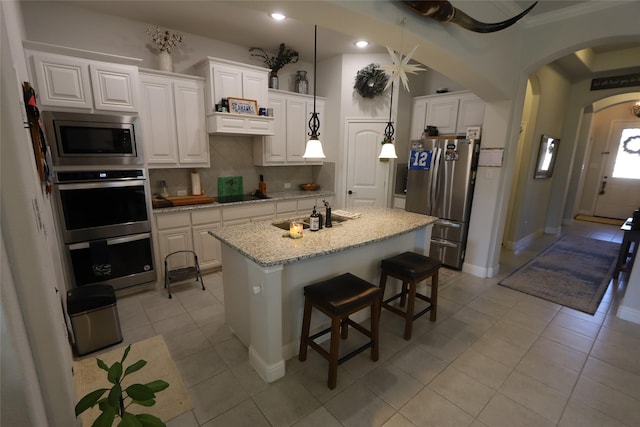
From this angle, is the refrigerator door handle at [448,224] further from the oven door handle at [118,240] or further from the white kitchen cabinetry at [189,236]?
the oven door handle at [118,240]

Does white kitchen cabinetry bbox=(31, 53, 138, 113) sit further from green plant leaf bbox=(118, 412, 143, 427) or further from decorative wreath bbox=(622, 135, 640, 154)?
decorative wreath bbox=(622, 135, 640, 154)

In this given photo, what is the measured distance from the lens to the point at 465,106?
12.8ft

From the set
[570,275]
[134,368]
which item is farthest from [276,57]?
[570,275]

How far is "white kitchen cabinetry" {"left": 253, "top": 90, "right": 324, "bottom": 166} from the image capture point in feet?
13.8

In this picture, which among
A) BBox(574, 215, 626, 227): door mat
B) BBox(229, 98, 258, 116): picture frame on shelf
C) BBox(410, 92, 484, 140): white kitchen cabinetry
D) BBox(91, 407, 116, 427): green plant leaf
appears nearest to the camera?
BBox(91, 407, 116, 427): green plant leaf

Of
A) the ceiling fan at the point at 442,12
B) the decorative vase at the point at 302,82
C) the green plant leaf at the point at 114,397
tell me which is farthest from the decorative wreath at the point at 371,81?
the green plant leaf at the point at 114,397

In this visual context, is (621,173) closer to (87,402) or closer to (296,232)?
(296,232)

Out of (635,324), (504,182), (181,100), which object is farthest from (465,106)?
(181,100)

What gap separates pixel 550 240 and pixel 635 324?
3.03 metres

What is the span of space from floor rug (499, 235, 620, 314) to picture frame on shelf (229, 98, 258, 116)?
3.84 meters

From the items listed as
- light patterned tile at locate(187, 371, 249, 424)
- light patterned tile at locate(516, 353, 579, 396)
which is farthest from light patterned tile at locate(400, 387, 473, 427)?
light patterned tile at locate(187, 371, 249, 424)

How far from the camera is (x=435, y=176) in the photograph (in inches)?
156

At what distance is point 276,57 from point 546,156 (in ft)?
15.9

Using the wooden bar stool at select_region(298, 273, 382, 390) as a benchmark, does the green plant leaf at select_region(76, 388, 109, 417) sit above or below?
above
